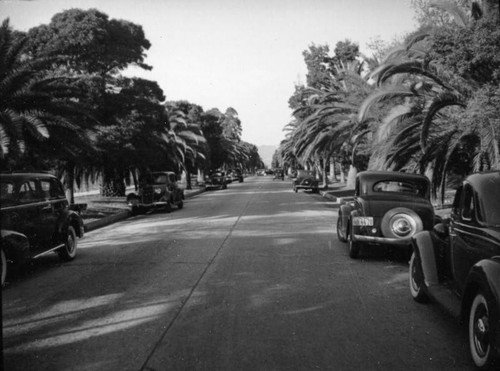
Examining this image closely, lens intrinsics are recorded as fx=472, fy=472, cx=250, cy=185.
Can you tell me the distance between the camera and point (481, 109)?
11.3m

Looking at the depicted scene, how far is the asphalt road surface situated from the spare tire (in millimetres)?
581

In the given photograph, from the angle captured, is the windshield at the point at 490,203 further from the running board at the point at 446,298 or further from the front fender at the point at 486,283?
the running board at the point at 446,298

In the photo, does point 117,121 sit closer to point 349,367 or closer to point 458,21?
point 458,21

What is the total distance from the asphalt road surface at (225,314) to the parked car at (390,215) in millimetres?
463

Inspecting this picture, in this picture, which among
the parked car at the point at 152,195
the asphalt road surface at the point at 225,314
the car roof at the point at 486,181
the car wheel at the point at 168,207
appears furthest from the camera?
the car wheel at the point at 168,207

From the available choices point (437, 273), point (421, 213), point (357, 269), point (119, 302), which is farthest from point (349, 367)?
point (421, 213)

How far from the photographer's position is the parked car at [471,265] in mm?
3707

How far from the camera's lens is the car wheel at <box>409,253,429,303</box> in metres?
5.77

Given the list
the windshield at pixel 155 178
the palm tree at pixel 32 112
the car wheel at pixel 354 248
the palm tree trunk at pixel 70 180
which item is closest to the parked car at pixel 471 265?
the car wheel at pixel 354 248

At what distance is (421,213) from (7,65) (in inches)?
426

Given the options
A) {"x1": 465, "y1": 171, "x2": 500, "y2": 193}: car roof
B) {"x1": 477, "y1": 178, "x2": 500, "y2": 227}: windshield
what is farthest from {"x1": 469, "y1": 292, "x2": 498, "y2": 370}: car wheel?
{"x1": 465, "y1": 171, "x2": 500, "y2": 193}: car roof

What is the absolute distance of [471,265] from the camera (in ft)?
14.5

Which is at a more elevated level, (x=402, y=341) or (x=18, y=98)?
(x=18, y=98)

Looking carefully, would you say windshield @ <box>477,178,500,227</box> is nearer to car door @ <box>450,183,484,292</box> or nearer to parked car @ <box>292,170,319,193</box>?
car door @ <box>450,183,484,292</box>
